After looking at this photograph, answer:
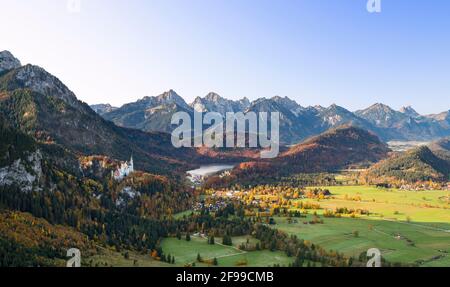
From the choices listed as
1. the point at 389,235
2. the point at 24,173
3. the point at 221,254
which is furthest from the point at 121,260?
the point at 389,235

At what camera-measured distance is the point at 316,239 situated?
14888 cm

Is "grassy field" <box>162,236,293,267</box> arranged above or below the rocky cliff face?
below

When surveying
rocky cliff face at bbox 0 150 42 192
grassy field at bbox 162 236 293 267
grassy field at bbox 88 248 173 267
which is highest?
rocky cliff face at bbox 0 150 42 192

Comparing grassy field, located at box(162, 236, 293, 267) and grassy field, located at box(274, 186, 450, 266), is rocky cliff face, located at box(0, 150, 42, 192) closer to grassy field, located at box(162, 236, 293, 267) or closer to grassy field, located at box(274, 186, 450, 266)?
grassy field, located at box(162, 236, 293, 267)

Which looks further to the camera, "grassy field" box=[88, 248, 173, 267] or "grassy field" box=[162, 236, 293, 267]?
"grassy field" box=[162, 236, 293, 267]

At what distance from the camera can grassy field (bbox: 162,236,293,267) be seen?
11570 cm

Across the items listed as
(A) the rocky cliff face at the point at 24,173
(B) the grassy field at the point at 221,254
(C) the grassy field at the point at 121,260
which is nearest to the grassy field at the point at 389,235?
(B) the grassy field at the point at 221,254

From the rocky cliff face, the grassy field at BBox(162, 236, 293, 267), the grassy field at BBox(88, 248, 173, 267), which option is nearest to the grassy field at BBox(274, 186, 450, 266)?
the grassy field at BBox(162, 236, 293, 267)

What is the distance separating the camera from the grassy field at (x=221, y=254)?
116m

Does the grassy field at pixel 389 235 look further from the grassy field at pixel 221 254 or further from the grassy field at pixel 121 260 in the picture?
the grassy field at pixel 121 260

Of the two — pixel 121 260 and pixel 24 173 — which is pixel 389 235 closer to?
pixel 121 260

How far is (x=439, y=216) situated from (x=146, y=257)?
5657 inches

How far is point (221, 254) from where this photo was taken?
124 m

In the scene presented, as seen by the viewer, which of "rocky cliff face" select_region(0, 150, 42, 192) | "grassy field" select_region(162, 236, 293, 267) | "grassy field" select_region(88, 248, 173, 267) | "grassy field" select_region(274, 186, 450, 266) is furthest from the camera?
"rocky cliff face" select_region(0, 150, 42, 192)
